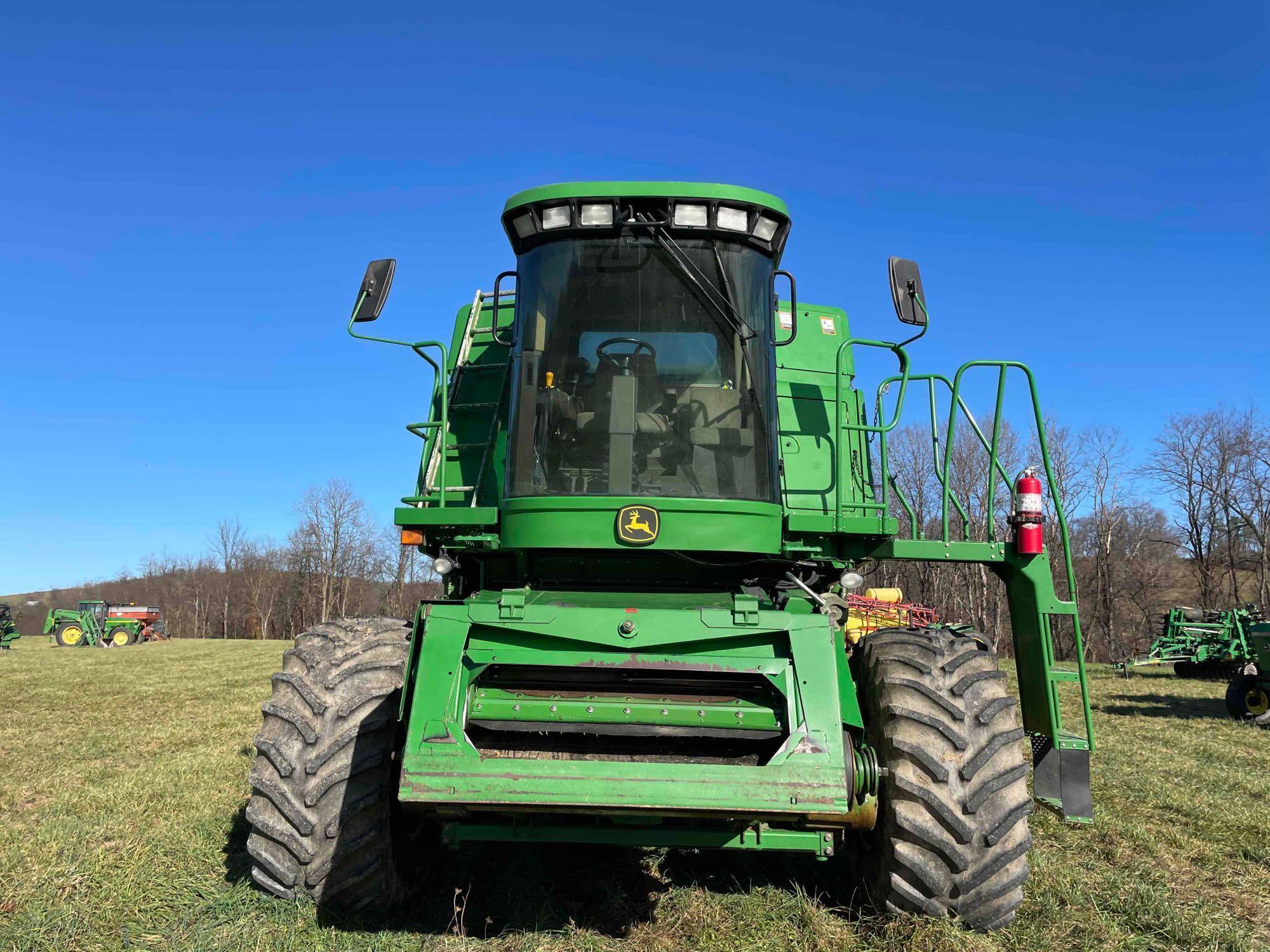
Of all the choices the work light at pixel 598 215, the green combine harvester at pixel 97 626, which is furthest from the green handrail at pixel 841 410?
the green combine harvester at pixel 97 626

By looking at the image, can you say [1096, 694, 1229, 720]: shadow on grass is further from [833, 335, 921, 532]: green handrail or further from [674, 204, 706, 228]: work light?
[674, 204, 706, 228]: work light

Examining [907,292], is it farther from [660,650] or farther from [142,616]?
[142,616]

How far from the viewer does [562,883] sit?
532 centimetres

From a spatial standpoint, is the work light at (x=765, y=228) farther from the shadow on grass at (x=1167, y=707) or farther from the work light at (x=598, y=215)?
the shadow on grass at (x=1167, y=707)

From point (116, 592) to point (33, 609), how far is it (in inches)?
271

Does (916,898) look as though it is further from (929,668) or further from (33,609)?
(33,609)

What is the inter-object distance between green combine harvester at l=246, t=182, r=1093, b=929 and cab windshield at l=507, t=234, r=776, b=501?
15 mm

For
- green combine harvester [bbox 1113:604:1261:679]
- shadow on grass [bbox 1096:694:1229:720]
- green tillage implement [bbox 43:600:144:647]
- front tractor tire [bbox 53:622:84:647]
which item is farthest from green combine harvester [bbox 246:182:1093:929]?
front tractor tire [bbox 53:622:84:647]

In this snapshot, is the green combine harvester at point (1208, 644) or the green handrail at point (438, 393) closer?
the green handrail at point (438, 393)

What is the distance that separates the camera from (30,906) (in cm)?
464

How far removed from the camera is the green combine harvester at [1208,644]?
2253 centimetres

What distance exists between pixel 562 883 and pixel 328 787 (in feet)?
5.56

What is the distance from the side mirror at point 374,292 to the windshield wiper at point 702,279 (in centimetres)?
154

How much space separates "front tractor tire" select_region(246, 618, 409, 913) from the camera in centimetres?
430
